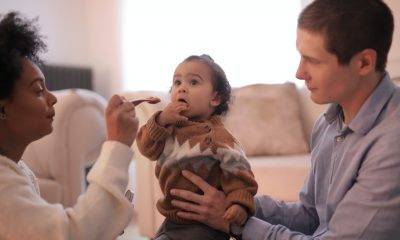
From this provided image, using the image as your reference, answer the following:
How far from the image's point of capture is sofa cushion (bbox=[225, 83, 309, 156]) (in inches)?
95.6

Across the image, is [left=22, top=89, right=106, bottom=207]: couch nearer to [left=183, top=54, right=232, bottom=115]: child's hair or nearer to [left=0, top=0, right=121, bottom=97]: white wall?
[left=183, top=54, right=232, bottom=115]: child's hair

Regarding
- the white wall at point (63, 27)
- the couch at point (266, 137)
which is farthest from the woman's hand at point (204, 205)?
the white wall at point (63, 27)

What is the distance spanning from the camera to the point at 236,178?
1.11m

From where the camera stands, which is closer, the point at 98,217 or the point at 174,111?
the point at 98,217

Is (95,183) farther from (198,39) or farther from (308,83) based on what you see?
(198,39)

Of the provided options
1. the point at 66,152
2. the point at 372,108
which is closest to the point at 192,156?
the point at 372,108

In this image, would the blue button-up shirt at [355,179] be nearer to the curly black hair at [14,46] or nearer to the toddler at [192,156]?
the toddler at [192,156]

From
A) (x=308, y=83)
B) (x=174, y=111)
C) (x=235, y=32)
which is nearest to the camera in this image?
(x=308, y=83)

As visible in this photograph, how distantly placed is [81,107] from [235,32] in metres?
1.81

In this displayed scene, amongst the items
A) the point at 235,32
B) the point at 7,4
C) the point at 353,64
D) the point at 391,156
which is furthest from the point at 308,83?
the point at 7,4

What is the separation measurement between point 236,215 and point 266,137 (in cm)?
143

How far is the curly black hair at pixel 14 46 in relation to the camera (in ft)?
2.76

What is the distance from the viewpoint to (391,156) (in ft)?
2.89

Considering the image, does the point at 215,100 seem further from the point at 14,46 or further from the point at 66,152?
the point at 66,152
